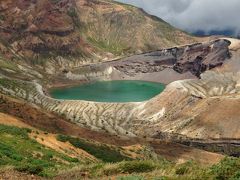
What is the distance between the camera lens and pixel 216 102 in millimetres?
152000

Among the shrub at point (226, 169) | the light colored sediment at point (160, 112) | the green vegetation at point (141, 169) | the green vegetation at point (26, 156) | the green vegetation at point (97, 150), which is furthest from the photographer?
the light colored sediment at point (160, 112)

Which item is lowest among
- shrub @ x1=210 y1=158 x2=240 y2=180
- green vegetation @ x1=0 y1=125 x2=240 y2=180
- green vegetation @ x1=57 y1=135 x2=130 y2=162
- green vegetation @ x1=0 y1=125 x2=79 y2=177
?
green vegetation @ x1=57 y1=135 x2=130 y2=162

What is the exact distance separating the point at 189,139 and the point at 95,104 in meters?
54.1

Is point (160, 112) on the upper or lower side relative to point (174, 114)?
upper

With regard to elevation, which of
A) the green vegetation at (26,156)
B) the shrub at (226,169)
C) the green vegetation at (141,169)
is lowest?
the green vegetation at (26,156)

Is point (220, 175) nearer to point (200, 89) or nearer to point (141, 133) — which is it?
point (141, 133)

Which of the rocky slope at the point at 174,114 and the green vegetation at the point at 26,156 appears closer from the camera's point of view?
the green vegetation at the point at 26,156

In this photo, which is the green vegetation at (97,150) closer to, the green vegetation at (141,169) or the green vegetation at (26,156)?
the green vegetation at (26,156)

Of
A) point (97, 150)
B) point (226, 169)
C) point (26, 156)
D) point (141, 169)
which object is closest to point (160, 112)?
point (97, 150)

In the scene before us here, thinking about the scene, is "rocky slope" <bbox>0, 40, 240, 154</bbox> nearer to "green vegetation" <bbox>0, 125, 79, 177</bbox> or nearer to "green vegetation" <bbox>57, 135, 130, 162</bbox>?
"green vegetation" <bbox>57, 135, 130, 162</bbox>

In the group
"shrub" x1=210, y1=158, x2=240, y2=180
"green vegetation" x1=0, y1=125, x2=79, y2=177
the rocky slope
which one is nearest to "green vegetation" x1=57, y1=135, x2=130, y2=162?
"green vegetation" x1=0, y1=125, x2=79, y2=177

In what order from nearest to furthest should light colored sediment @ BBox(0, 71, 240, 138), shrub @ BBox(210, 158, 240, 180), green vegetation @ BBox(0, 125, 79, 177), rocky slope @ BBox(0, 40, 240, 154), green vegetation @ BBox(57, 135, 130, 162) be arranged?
shrub @ BBox(210, 158, 240, 180) < green vegetation @ BBox(0, 125, 79, 177) < green vegetation @ BBox(57, 135, 130, 162) < rocky slope @ BBox(0, 40, 240, 154) < light colored sediment @ BBox(0, 71, 240, 138)

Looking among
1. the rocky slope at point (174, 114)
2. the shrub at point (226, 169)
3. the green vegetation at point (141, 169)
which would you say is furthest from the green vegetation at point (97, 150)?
the rocky slope at point (174, 114)

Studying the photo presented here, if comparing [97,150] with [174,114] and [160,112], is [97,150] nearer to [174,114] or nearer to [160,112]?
[174,114]
